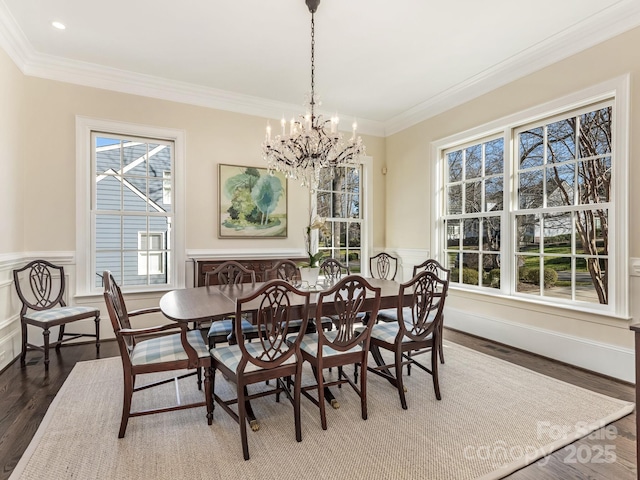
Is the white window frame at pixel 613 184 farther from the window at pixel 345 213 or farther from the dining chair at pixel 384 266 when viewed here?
the window at pixel 345 213

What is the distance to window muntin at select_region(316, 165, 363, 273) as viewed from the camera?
17.7 ft

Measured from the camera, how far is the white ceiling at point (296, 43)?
113 inches

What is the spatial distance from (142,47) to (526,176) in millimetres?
4135

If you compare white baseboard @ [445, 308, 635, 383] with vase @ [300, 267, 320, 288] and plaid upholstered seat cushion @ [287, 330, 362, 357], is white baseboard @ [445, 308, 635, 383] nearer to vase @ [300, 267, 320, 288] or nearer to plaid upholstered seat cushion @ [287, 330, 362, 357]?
plaid upholstered seat cushion @ [287, 330, 362, 357]

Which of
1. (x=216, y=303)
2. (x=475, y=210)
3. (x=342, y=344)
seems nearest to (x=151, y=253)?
(x=216, y=303)

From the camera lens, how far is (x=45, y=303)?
3656mm

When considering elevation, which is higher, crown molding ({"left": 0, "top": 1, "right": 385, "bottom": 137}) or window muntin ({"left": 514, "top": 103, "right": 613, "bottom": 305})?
crown molding ({"left": 0, "top": 1, "right": 385, "bottom": 137})

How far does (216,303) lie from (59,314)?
1.95 m

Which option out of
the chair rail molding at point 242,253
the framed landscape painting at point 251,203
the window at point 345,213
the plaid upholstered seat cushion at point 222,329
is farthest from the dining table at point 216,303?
the window at point 345,213

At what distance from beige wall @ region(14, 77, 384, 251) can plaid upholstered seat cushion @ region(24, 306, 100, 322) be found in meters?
0.75

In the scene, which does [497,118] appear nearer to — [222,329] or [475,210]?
[475,210]

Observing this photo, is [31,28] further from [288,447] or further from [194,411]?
[288,447]

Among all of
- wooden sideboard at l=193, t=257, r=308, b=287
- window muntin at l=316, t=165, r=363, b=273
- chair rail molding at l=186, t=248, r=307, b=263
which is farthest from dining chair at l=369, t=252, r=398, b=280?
wooden sideboard at l=193, t=257, r=308, b=287

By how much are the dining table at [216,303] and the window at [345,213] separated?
2272 mm
